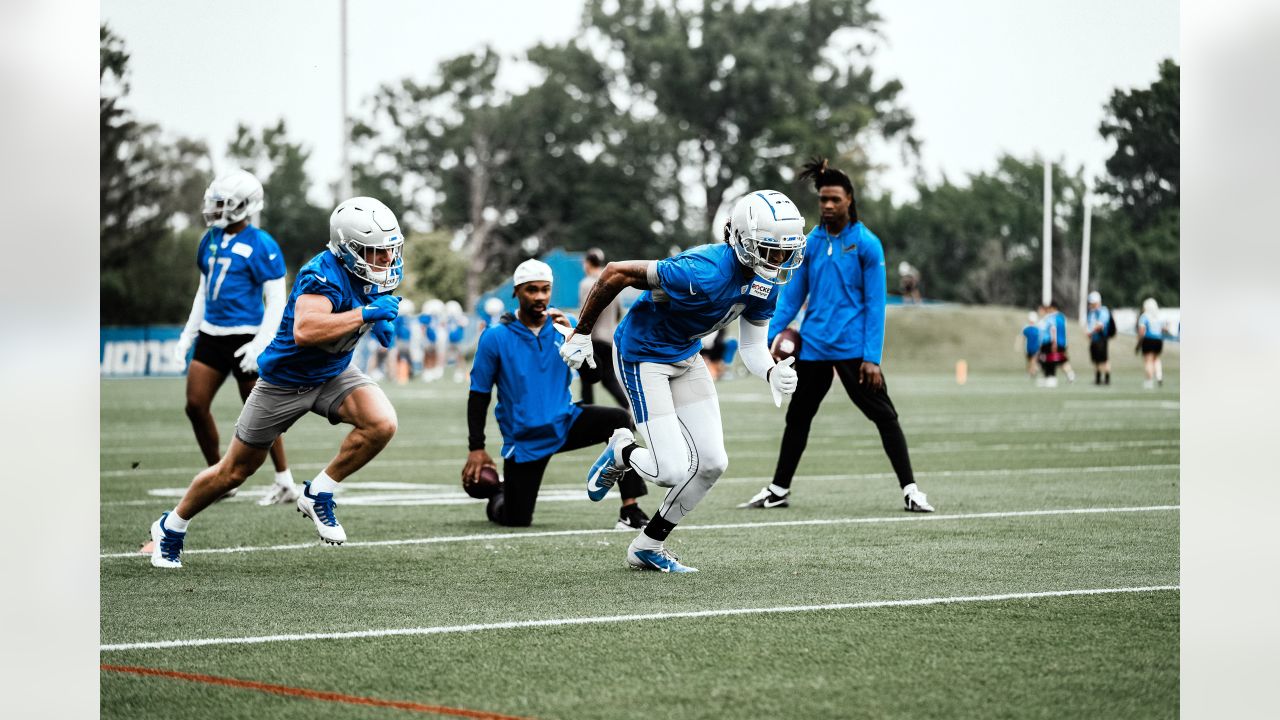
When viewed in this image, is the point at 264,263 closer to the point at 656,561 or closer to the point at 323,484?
the point at 323,484

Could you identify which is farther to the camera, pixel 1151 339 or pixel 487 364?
pixel 1151 339

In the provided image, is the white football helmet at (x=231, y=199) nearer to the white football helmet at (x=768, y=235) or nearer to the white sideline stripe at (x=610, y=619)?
the white football helmet at (x=768, y=235)

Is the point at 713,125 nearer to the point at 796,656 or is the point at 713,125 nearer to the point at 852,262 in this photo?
the point at 852,262

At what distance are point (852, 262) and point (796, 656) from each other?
5.10 metres

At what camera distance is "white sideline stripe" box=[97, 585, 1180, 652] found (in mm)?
5457

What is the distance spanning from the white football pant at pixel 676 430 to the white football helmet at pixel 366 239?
116 cm

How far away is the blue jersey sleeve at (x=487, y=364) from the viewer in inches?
353

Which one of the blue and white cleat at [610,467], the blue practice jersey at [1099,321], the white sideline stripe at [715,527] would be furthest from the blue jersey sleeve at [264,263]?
the blue practice jersey at [1099,321]

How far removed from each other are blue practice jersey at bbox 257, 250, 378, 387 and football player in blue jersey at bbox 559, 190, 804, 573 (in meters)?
1.24

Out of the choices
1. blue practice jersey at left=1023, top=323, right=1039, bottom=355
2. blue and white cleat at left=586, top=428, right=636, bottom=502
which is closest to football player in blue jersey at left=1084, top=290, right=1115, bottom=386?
blue practice jersey at left=1023, top=323, right=1039, bottom=355

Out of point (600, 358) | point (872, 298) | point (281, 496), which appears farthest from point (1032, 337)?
point (281, 496)

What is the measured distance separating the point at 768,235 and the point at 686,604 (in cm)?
162

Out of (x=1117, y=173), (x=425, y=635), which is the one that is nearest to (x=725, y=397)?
(x=1117, y=173)

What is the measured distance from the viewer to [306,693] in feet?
15.2
